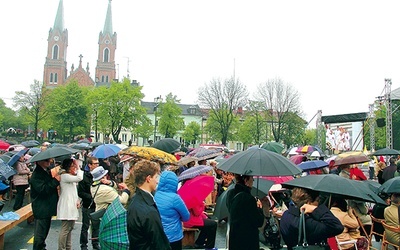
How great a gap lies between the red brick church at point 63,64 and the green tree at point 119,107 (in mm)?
46245

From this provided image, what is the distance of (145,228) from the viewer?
9.77 ft

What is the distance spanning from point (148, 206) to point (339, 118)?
31702 millimetres

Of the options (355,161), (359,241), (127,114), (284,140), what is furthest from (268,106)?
(359,241)

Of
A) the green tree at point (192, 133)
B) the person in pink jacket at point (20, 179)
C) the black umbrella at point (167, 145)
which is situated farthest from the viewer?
the green tree at point (192, 133)

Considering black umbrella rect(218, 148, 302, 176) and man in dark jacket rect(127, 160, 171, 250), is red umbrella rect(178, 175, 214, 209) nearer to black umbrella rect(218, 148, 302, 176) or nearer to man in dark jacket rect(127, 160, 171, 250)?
black umbrella rect(218, 148, 302, 176)

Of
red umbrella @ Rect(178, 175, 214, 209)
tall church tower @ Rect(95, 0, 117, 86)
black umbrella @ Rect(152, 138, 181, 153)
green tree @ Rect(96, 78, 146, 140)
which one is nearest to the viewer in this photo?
red umbrella @ Rect(178, 175, 214, 209)

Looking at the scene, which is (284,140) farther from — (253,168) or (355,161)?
(253,168)

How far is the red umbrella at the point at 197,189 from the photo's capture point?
6078 mm

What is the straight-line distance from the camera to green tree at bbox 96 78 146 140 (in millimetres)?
53656

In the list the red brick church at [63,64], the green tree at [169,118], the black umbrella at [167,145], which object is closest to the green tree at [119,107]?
the green tree at [169,118]

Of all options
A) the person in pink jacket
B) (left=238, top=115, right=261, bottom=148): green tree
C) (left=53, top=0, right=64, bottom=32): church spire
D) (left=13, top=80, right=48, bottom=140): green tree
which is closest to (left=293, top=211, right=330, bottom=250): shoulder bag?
the person in pink jacket

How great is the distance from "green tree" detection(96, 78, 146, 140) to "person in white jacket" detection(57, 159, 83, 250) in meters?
48.0

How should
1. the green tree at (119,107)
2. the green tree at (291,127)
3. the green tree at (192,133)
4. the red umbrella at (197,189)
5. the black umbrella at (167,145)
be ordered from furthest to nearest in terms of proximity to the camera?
the green tree at (192,133), the green tree at (291,127), the green tree at (119,107), the black umbrella at (167,145), the red umbrella at (197,189)

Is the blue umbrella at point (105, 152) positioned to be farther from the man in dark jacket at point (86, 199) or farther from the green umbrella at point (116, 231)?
the green umbrella at point (116, 231)
